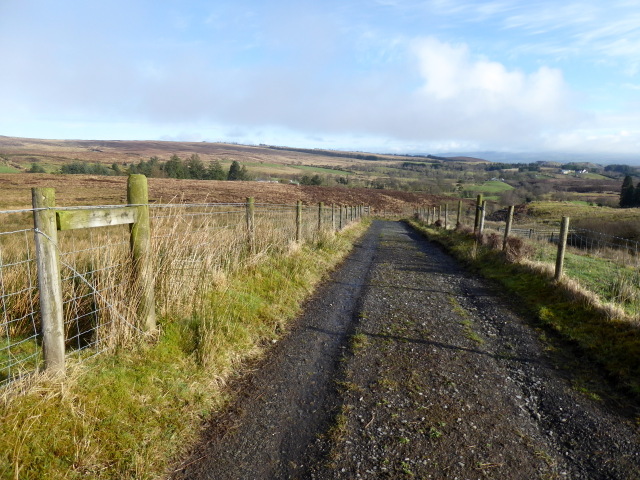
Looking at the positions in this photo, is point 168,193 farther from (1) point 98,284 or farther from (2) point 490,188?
(2) point 490,188

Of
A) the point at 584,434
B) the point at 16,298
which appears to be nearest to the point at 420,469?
the point at 584,434

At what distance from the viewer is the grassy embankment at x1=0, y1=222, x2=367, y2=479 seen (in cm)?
273

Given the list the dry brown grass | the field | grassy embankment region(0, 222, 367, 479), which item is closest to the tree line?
the field

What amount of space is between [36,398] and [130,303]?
1.52 m

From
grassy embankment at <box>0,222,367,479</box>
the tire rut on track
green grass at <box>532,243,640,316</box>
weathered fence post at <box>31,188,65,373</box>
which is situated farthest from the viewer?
green grass at <box>532,243,640,316</box>

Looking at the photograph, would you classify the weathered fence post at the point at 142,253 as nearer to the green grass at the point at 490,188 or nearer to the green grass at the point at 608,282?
the green grass at the point at 608,282

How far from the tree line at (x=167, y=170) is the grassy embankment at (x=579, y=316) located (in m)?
45.6

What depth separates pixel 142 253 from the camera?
472 centimetres

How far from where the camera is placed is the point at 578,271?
1035cm

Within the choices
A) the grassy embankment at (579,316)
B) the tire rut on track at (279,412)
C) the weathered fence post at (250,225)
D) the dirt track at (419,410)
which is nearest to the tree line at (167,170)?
the weathered fence post at (250,225)

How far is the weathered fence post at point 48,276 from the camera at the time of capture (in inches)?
131

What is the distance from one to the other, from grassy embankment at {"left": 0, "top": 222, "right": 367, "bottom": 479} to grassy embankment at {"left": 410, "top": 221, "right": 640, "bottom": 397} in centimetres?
430

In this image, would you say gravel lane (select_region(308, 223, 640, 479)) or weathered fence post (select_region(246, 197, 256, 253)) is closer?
gravel lane (select_region(308, 223, 640, 479))

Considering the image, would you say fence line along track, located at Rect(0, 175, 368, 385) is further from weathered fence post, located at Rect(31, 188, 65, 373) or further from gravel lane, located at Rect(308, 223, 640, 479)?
gravel lane, located at Rect(308, 223, 640, 479)
